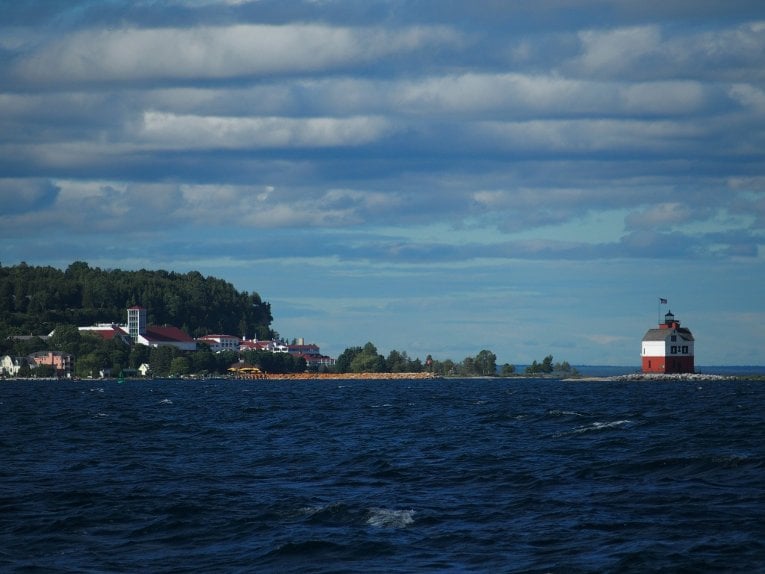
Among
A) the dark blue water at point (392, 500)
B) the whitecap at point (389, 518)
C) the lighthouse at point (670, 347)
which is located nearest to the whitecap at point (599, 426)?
the dark blue water at point (392, 500)

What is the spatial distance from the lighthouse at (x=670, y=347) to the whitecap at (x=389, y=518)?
16228 cm

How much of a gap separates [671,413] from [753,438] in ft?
99.7

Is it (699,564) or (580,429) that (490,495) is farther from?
(580,429)

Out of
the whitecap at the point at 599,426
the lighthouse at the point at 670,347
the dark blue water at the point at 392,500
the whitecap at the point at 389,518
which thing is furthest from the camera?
the lighthouse at the point at 670,347

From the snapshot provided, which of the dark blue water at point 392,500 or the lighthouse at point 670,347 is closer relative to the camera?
the dark blue water at point 392,500

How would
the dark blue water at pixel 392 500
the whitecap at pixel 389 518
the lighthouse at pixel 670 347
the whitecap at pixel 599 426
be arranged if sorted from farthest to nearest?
the lighthouse at pixel 670 347 < the whitecap at pixel 599 426 < the whitecap at pixel 389 518 < the dark blue water at pixel 392 500

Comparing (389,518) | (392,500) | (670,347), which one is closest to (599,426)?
(392,500)

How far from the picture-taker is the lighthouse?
194250mm

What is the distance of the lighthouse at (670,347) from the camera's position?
194250 mm

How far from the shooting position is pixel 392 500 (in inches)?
1645

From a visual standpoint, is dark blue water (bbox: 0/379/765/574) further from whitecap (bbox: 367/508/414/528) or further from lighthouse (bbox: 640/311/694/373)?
lighthouse (bbox: 640/311/694/373)

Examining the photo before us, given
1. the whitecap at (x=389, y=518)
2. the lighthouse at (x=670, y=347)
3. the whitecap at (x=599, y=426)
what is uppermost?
the lighthouse at (x=670, y=347)

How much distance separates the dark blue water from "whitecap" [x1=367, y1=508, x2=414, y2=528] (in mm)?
74

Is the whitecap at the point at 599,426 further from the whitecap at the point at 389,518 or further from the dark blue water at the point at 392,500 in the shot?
the whitecap at the point at 389,518
